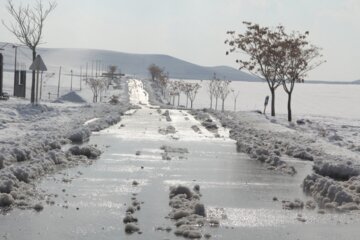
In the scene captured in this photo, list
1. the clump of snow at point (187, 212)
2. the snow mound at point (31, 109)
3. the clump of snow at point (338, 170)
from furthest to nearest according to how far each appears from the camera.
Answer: the snow mound at point (31, 109) → the clump of snow at point (338, 170) → the clump of snow at point (187, 212)

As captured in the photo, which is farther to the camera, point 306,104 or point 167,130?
point 306,104

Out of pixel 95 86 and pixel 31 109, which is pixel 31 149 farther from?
pixel 95 86

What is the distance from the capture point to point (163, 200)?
8508mm

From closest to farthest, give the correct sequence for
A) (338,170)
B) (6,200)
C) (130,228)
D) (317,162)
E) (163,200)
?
(130,228) → (6,200) → (163,200) → (338,170) → (317,162)

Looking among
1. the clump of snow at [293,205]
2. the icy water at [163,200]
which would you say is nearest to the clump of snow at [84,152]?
the icy water at [163,200]

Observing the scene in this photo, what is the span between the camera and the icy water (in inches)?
268

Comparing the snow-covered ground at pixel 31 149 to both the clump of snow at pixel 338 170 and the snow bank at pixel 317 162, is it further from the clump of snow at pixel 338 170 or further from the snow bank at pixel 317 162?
the clump of snow at pixel 338 170

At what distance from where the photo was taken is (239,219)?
7.57 metres

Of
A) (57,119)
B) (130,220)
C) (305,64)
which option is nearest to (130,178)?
(130,220)

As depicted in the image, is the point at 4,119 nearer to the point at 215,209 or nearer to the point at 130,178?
the point at 130,178

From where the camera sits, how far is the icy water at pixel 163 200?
6.80m

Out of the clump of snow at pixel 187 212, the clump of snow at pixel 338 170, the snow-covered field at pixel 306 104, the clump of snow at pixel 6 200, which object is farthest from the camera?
the snow-covered field at pixel 306 104

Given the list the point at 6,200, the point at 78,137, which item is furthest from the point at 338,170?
the point at 78,137

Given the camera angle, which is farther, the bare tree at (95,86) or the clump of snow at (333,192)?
the bare tree at (95,86)
